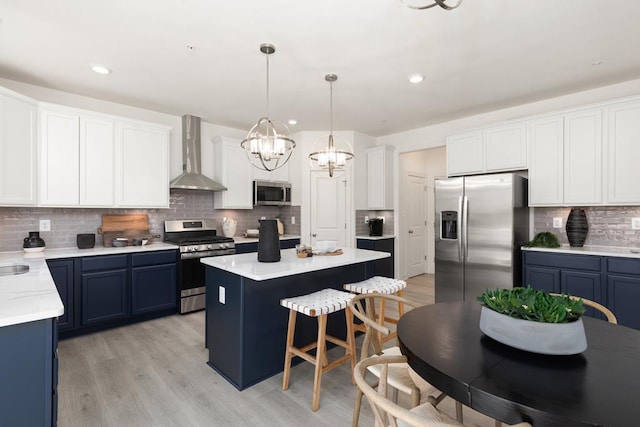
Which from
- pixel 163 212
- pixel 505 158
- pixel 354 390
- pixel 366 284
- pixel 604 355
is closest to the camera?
pixel 604 355

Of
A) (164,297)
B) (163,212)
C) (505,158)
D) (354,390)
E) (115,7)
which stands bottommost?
(354,390)

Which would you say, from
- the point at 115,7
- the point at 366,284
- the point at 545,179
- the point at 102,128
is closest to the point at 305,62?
the point at 115,7

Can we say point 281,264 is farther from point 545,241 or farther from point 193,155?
point 545,241

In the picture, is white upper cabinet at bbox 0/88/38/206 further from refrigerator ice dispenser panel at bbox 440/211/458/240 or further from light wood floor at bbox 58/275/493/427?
refrigerator ice dispenser panel at bbox 440/211/458/240

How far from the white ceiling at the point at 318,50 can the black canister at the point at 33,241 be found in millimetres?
1627

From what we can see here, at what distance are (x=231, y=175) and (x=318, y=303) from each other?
3.16 m

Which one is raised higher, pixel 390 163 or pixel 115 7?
pixel 115 7

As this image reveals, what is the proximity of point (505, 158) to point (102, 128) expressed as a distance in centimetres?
478

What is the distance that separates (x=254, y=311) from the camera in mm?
2354

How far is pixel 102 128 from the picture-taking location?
141 inches

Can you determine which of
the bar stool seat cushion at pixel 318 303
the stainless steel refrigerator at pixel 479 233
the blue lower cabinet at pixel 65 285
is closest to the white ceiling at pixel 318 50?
the stainless steel refrigerator at pixel 479 233

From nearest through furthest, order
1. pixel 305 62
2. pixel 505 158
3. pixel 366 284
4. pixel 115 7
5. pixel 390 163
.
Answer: pixel 115 7
pixel 366 284
pixel 305 62
pixel 505 158
pixel 390 163

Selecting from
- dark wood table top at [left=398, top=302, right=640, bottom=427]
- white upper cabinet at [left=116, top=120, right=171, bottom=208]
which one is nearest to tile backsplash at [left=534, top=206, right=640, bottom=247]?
dark wood table top at [left=398, top=302, right=640, bottom=427]

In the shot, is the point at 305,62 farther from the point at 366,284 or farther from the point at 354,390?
the point at 354,390
